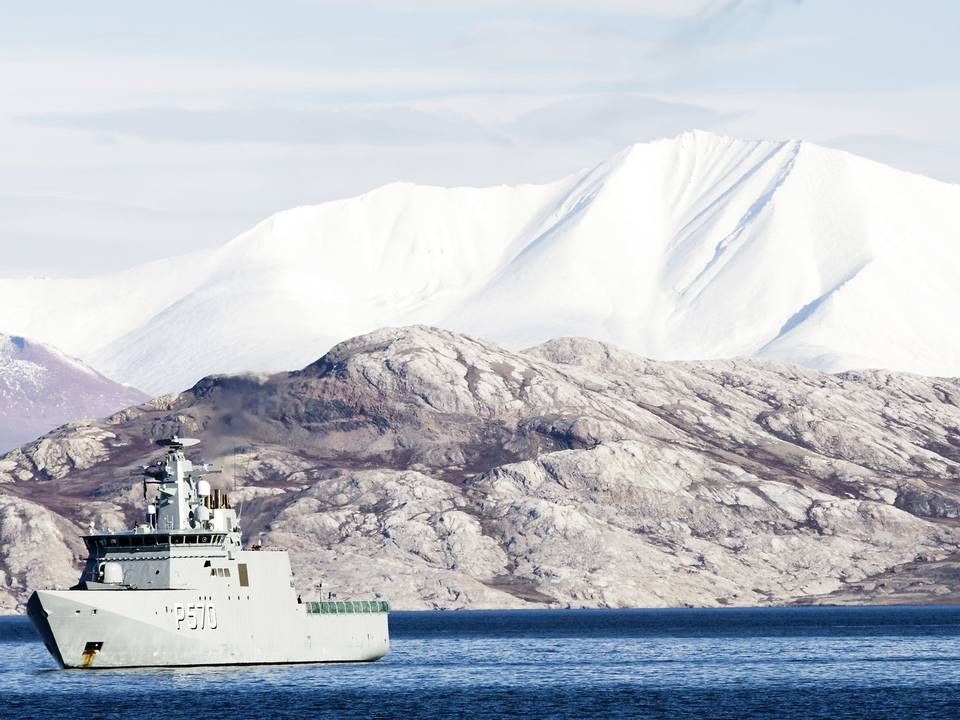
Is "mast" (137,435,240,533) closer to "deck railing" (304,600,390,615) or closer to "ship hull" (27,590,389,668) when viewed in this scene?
"ship hull" (27,590,389,668)

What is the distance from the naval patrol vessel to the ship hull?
0.07 m

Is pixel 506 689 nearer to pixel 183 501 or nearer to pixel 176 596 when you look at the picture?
pixel 176 596

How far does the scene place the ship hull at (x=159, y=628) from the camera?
406ft

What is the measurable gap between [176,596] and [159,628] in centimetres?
257

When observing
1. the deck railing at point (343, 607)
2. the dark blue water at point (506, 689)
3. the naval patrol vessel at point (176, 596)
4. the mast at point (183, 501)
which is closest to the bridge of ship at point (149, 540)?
the naval patrol vessel at point (176, 596)

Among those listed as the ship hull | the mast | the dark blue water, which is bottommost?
the dark blue water

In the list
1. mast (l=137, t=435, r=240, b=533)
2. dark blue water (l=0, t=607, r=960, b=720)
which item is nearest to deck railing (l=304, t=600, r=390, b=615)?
dark blue water (l=0, t=607, r=960, b=720)

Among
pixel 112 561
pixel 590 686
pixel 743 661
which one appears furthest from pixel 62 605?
pixel 743 661

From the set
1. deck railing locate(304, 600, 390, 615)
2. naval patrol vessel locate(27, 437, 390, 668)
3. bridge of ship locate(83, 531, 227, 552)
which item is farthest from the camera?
deck railing locate(304, 600, 390, 615)

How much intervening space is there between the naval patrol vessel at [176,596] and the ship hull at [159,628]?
7cm

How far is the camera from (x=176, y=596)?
12556cm

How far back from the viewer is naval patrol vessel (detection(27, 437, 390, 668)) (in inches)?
4906

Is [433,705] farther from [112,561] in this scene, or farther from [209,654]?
[112,561]

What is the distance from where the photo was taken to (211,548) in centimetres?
12912
